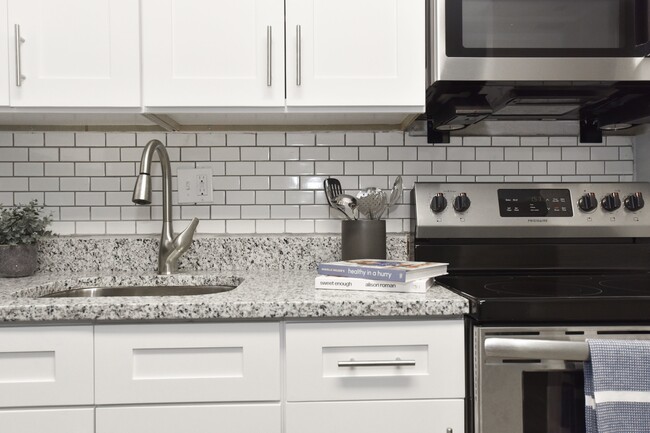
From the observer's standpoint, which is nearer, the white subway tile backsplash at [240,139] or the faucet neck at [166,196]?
the faucet neck at [166,196]

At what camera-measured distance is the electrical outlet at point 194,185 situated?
1665 mm

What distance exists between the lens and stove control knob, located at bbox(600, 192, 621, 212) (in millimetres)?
1580

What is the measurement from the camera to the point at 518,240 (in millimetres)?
1585

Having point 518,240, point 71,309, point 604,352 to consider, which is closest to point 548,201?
point 518,240

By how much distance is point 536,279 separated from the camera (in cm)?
141

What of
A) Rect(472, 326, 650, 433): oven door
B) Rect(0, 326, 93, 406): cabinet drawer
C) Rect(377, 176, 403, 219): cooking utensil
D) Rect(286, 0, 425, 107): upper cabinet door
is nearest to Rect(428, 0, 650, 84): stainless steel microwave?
Rect(286, 0, 425, 107): upper cabinet door

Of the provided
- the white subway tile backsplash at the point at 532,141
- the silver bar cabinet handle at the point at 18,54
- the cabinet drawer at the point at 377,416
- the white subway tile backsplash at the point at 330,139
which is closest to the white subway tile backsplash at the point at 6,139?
the silver bar cabinet handle at the point at 18,54

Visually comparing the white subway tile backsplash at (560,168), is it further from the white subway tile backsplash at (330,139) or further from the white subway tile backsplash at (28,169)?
the white subway tile backsplash at (28,169)

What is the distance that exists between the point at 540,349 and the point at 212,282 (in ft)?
3.03

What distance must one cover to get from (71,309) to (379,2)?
1068 millimetres

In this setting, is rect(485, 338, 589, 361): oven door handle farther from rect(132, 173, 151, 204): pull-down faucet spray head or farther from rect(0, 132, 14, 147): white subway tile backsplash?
rect(0, 132, 14, 147): white subway tile backsplash

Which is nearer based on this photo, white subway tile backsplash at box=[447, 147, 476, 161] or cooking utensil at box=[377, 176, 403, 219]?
cooking utensil at box=[377, 176, 403, 219]

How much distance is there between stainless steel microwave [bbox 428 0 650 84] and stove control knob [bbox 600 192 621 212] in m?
0.39

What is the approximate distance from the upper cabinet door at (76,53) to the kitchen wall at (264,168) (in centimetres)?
32
